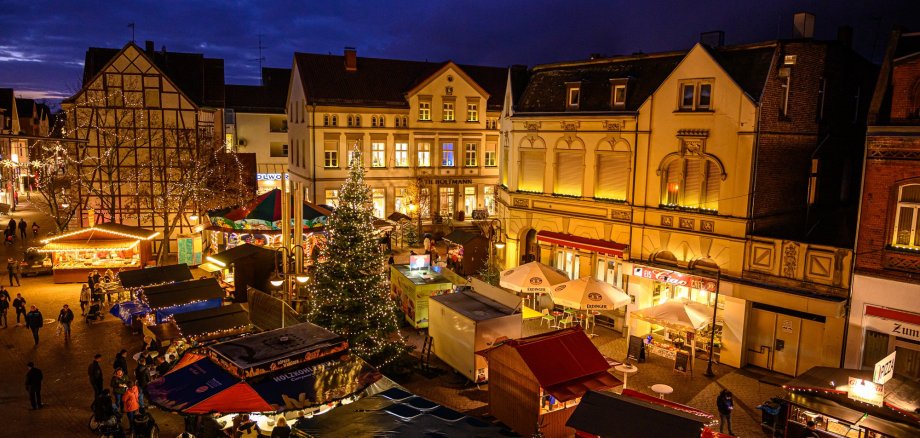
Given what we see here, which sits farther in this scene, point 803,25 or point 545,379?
point 803,25

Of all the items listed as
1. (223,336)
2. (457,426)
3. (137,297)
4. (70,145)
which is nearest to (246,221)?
(137,297)

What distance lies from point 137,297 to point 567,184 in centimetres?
1781

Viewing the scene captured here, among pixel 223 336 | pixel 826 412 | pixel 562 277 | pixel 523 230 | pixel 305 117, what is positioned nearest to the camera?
pixel 826 412

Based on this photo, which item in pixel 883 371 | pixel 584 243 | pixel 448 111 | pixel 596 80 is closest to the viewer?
pixel 883 371

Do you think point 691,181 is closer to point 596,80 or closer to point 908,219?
point 596,80

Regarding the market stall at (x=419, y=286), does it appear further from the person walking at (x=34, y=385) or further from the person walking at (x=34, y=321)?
the person walking at (x=34, y=321)

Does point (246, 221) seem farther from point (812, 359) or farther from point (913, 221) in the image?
point (913, 221)

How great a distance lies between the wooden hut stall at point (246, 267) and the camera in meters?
26.3

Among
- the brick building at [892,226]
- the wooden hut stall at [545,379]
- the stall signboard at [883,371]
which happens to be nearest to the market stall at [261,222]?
the wooden hut stall at [545,379]

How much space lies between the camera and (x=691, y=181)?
21781 mm

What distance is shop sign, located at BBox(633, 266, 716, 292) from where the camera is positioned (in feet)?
66.1

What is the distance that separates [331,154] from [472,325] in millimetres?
27280

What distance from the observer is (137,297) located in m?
23.3

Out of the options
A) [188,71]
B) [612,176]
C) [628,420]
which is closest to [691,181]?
Result: [612,176]
